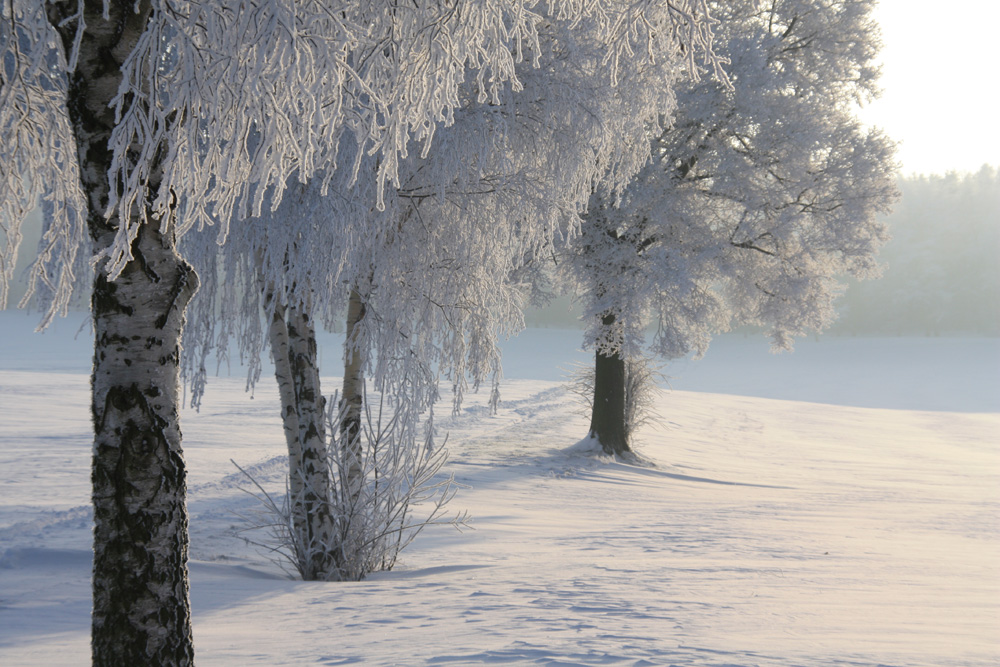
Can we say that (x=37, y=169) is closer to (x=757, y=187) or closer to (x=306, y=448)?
(x=306, y=448)

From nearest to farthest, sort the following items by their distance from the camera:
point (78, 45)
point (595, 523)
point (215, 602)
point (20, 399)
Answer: point (78, 45)
point (215, 602)
point (595, 523)
point (20, 399)

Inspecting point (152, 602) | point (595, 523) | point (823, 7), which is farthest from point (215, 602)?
point (823, 7)

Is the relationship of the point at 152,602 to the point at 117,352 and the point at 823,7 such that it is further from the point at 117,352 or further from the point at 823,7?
the point at 823,7

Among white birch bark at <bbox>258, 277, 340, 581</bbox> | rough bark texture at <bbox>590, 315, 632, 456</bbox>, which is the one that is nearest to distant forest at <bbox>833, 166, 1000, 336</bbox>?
rough bark texture at <bbox>590, 315, 632, 456</bbox>

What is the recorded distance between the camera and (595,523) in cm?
916

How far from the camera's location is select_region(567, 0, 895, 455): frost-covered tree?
12.8 m

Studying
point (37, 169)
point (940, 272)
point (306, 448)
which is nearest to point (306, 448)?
point (306, 448)

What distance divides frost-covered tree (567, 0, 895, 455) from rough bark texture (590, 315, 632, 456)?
2.80 feet

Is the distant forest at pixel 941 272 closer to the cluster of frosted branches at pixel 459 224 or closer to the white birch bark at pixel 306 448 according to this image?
the cluster of frosted branches at pixel 459 224

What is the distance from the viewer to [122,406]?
2898mm

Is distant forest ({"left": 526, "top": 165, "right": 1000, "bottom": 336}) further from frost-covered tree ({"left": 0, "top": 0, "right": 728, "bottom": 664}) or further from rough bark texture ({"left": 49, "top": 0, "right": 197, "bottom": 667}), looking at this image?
rough bark texture ({"left": 49, "top": 0, "right": 197, "bottom": 667})

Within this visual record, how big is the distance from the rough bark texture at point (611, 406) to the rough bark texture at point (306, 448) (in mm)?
9003

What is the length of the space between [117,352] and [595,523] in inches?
280

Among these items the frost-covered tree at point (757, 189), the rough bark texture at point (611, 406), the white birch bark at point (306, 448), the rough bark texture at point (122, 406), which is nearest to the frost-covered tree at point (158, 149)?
the rough bark texture at point (122, 406)
